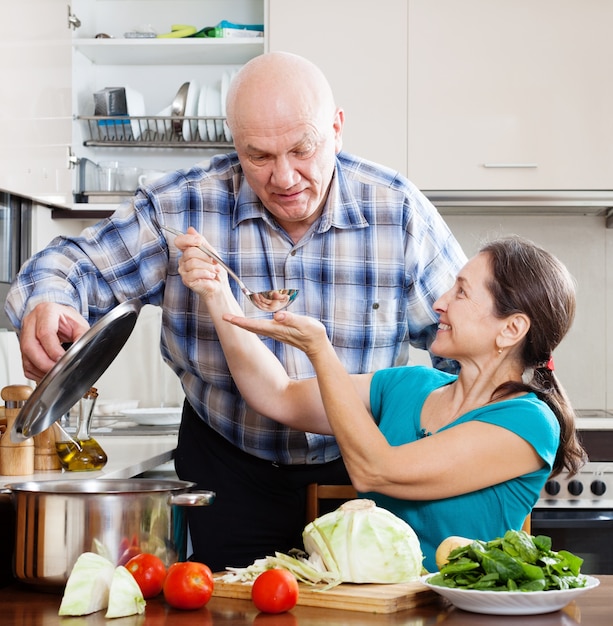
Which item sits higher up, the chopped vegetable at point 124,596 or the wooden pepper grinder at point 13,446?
the wooden pepper grinder at point 13,446

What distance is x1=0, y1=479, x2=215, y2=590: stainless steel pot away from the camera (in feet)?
3.74

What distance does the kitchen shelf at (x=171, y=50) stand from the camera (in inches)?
124

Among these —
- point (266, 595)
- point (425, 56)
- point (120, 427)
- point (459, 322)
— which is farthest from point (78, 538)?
point (425, 56)

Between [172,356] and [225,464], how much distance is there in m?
0.26

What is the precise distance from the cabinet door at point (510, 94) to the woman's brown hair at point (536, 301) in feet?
4.76

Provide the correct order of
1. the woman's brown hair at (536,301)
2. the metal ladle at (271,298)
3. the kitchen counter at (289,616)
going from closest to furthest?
the kitchen counter at (289,616)
the woman's brown hair at (536,301)
the metal ladle at (271,298)

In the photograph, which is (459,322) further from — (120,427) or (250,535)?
(120,427)

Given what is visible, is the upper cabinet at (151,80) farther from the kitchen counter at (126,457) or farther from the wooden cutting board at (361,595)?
the wooden cutting board at (361,595)

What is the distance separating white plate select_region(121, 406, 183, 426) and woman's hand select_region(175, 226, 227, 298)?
1373 mm

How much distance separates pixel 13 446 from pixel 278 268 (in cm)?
66

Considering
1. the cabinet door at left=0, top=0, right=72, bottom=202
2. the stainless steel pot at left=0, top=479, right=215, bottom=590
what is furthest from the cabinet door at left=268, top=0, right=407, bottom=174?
the stainless steel pot at left=0, top=479, right=215, bottom=590

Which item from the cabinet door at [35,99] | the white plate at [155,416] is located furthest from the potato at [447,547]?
the white plate at [155,416]

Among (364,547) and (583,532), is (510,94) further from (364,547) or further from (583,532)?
(364,547)

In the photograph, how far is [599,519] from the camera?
2.75 m
